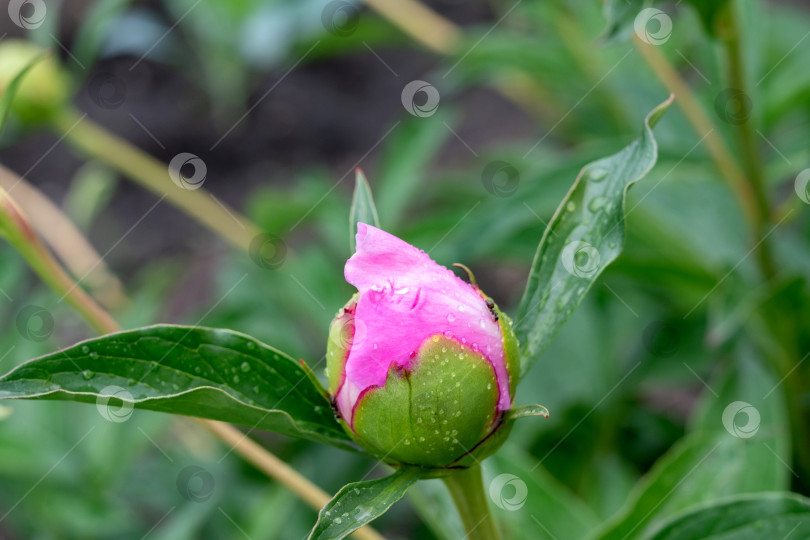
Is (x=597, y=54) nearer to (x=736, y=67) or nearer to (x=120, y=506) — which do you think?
(x=736, y=67)

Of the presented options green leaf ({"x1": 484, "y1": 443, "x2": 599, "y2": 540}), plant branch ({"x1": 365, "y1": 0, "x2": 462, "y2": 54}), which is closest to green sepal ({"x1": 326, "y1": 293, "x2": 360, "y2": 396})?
green leaf ({"x1": 484, "y1": 443, "x2": 599, "y2": 540})

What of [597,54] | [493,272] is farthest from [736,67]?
[493,272]

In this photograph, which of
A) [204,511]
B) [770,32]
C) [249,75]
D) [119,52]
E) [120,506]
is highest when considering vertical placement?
[770,32]

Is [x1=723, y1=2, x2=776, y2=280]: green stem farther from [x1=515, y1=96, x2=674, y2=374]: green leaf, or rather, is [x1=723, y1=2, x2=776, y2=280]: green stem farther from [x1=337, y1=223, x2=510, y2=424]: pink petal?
[x1=337, y1=223, x2=510, y2=424]: pink petal

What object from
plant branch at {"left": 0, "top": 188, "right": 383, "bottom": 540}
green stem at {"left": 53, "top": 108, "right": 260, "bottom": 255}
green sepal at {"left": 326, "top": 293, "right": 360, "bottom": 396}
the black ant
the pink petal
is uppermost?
the black ant

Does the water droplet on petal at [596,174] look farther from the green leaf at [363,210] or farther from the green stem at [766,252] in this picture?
the green stem at [766,252]

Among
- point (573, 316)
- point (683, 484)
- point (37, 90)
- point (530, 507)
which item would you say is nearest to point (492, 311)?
point (683, 484)

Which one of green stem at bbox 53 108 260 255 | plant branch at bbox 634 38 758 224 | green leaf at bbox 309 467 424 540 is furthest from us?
green stem at bbox 53 108 260 255

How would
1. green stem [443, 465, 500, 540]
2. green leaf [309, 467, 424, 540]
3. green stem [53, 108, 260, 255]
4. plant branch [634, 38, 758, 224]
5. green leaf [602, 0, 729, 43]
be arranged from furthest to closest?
1. green stem [53, 108, 260, 255]
2. plant branch [634, 38, 758, 224]
3. green leaf [602, 0, 729, 43]
4. green stem [443, 465, 500, 540]
5. green leaf [309, 467, 424, 540]
